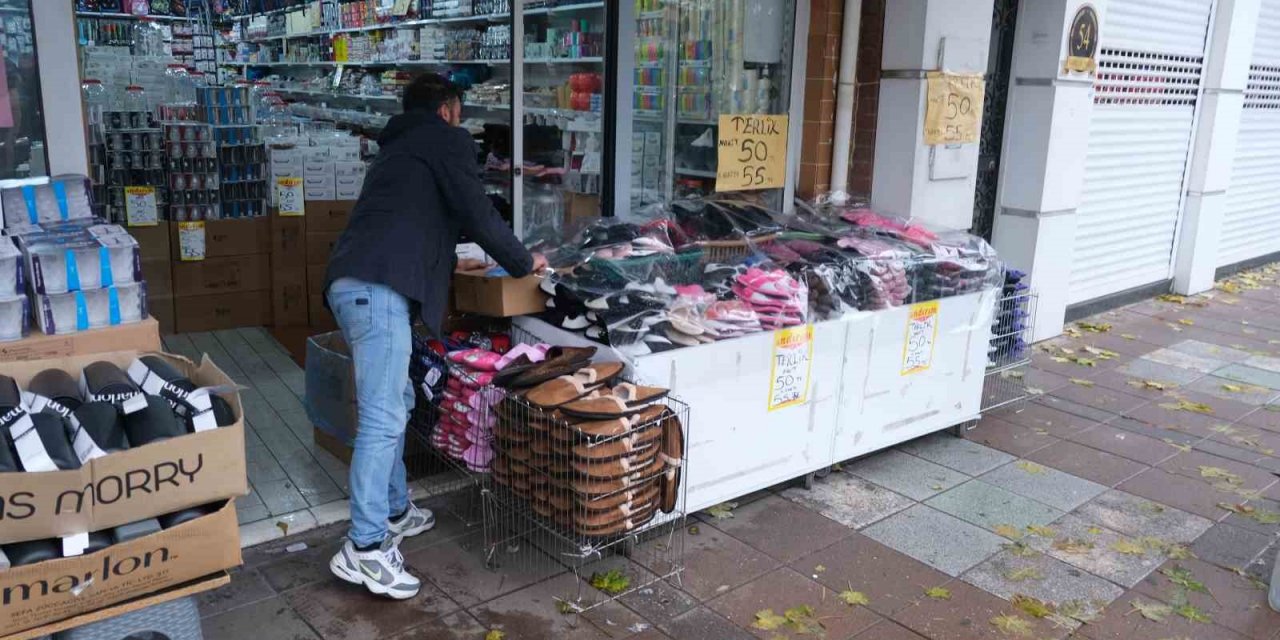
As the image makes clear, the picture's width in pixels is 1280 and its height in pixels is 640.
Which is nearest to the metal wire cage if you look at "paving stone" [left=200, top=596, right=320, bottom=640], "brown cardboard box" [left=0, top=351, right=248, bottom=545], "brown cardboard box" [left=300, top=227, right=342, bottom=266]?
"paving stone" [left=200, top=596, right=320, bottom=640]

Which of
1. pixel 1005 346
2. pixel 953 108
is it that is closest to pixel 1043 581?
pixel 1005 346

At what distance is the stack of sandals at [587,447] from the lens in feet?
10.8

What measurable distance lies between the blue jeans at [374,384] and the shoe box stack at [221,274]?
128 inches

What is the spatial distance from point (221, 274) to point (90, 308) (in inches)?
128

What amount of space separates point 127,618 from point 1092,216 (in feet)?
25.0

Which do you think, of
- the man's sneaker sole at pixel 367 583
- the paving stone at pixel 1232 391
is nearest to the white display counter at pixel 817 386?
the man's sneaker sole at pixel 367 583

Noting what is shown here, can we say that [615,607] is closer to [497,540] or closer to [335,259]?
[497,540]

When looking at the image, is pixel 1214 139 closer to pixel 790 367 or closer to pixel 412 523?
pixel 790 367

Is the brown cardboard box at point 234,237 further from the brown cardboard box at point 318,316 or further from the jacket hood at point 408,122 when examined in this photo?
the jacket hood at point 408,122

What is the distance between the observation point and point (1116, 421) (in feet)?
18.8

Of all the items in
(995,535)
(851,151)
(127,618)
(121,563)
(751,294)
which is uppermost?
(851,151)

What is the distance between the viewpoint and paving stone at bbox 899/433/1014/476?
496cm

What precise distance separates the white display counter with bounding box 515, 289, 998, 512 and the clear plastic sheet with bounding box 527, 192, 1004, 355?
8 cm

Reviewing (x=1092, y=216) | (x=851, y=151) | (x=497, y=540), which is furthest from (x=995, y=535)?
(x=1092, y=216)
